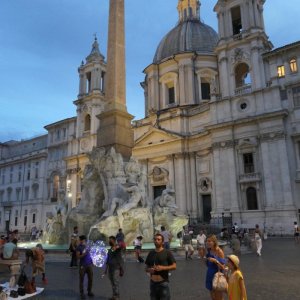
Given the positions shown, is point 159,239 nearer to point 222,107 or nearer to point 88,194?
point 88,194

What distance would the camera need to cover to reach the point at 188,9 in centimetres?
4534

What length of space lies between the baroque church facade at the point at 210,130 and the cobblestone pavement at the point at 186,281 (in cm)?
847

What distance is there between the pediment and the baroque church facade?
0.41 feet

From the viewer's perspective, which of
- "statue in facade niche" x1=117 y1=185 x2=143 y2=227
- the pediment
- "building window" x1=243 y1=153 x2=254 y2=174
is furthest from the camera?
the pediment

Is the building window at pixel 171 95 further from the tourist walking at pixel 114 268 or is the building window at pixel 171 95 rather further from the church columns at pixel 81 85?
the tourist walking at pixel 114 268

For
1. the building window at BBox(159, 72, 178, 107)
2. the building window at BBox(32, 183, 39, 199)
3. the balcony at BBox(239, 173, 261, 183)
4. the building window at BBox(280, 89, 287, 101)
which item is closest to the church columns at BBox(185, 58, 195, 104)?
the building window at BBox(159, 72, 178, 107)

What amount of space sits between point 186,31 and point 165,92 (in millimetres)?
8594

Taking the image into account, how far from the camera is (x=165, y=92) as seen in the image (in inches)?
1563

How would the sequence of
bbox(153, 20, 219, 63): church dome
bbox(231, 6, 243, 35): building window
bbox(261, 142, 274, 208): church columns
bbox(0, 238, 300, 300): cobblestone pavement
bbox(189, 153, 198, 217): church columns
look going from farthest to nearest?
bbox(153, 20, 219, 63): church dome < bbox(231, 6, 243, 35): building window < bbox(189, 153, 198, 217): church columns < bbox(261, 142, 274, 208): church columns < bbox(0, 238, 300, 300): cobblestone pavement

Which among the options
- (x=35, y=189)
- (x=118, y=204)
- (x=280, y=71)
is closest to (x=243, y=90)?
(x=280, y=71)

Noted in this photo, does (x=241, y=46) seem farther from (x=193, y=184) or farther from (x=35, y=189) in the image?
(x=35, y=189)

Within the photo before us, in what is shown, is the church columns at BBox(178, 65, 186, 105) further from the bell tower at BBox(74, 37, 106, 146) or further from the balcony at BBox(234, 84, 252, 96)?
the bell tower at BBox(74, 37, 106, 146)

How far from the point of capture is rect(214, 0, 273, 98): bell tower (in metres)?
29.0

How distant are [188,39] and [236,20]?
791 cm
